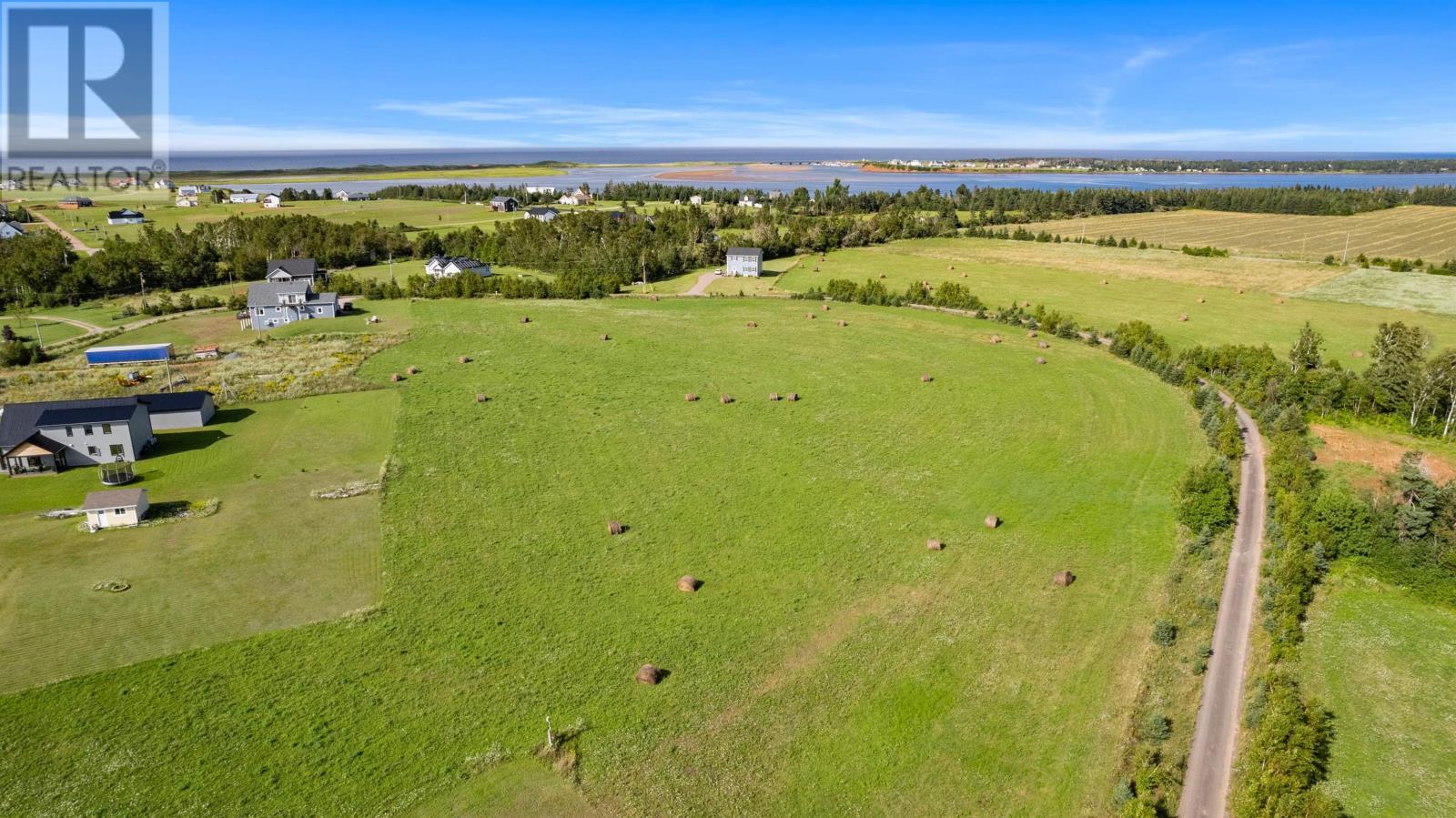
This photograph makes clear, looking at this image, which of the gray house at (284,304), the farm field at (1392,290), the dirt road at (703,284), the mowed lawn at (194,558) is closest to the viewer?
the mowed lawn at (194,558)

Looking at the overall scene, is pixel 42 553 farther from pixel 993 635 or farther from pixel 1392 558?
pixel 1392 558

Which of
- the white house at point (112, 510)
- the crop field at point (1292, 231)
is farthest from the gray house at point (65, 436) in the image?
the crop field at point (1292, 231)

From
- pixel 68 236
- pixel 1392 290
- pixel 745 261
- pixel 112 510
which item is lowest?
pixel 112 510

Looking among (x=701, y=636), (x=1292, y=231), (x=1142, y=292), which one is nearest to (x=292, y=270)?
(x=701, y=636)

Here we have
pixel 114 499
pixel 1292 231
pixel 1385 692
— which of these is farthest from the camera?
pixel 1292 231

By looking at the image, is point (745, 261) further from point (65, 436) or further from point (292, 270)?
point (65, 436)

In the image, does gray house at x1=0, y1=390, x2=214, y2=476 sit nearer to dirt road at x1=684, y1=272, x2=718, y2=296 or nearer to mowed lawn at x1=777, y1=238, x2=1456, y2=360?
dirt road at x1=684, y1=272, x2=718, y2=296

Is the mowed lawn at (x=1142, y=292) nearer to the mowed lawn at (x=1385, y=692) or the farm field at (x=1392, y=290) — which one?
the farm field at (x=1392, y=290)

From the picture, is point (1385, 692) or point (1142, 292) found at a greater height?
point (1142, 292)
